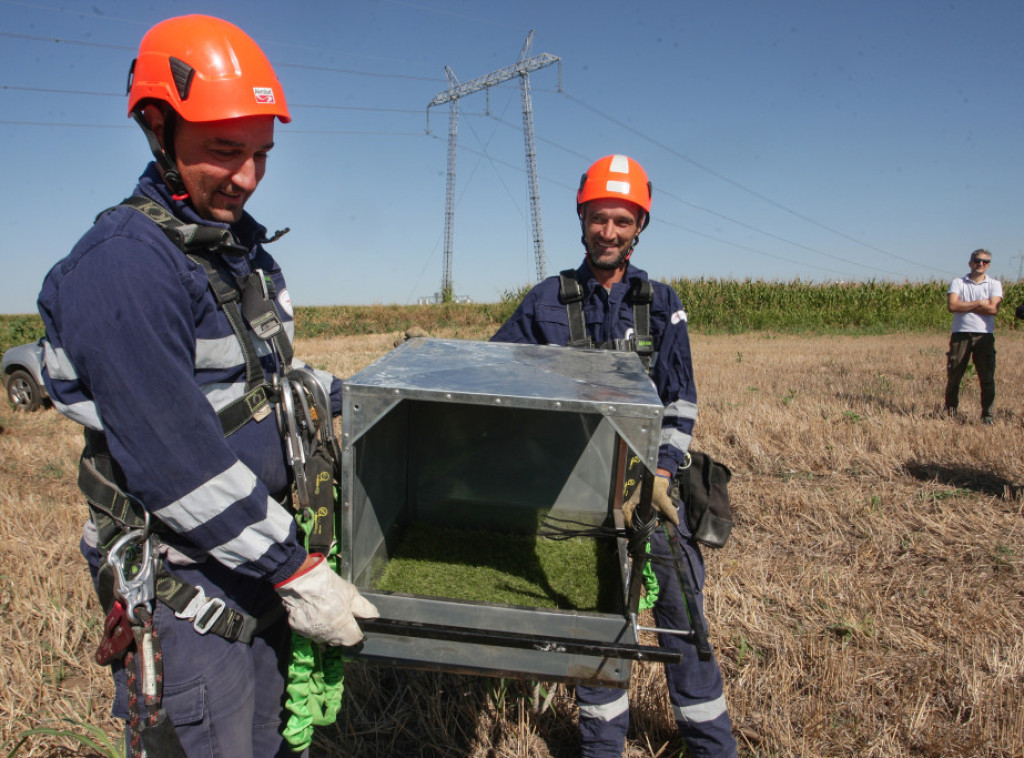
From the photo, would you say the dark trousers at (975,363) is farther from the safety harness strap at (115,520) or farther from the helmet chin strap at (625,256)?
the safety harness strap at (115,520)

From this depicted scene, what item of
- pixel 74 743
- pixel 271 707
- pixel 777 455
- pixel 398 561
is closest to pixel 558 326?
pixel 398 561

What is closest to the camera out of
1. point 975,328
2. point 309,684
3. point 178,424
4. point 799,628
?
point 178,424

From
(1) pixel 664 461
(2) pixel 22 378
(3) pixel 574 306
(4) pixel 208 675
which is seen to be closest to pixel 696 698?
(1) pixel 664 461

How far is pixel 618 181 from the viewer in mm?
2768

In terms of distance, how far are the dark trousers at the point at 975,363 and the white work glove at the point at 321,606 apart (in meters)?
8.22

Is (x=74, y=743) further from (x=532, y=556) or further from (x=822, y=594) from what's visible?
(x=822, y=594)

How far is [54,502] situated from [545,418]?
13.9ft

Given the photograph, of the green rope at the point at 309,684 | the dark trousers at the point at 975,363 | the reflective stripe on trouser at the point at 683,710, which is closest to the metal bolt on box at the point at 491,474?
the green rope at the point at 309,684

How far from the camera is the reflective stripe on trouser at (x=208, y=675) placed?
1626 millimetres

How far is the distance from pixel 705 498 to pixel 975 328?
713cm

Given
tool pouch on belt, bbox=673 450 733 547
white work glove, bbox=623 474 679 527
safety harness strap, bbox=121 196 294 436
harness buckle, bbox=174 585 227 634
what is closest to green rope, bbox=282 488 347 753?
harness buckle, bbox=174 585 227 634

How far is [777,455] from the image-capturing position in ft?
20.0

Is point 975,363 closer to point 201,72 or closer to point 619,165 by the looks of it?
point 619,165

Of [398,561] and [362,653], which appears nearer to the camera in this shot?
[362,653]
